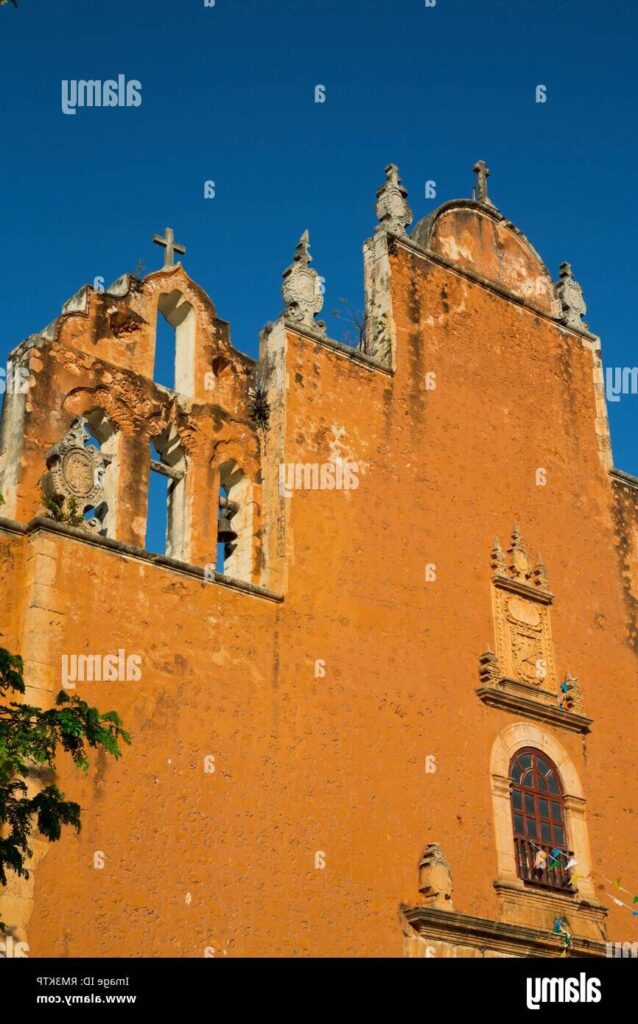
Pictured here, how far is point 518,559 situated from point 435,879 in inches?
191

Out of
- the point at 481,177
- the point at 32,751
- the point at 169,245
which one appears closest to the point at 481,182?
the point at 481,177

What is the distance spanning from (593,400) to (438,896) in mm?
8817

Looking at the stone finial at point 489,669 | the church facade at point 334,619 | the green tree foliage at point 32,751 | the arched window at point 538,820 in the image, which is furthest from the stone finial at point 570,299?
the green tree foliage at point 32,751

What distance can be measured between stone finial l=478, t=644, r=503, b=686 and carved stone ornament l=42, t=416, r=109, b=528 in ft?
17.3

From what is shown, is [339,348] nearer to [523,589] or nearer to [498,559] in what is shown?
[498,559]

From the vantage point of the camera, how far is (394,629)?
16281 mm

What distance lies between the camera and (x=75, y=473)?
14.3m

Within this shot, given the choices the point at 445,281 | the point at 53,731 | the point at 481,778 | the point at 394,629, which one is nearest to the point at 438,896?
the point at 481,778

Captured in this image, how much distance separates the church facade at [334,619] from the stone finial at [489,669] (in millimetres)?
51

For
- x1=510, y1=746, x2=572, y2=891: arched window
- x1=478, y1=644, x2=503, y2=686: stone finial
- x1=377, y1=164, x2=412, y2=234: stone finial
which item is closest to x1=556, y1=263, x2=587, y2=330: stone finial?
x1=377, y1=164, x2=412, y2=234: stone finial

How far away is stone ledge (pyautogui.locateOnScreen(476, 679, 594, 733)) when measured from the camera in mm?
16797

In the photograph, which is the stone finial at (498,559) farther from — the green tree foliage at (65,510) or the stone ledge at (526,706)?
the green tree foliage at (65,510)

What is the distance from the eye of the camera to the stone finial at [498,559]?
704 inches

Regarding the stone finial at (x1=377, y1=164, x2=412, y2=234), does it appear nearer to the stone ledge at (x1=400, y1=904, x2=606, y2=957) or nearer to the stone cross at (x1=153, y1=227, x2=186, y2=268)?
the stone cross at (x1=153, y1=227, x2=186, y2=268)
